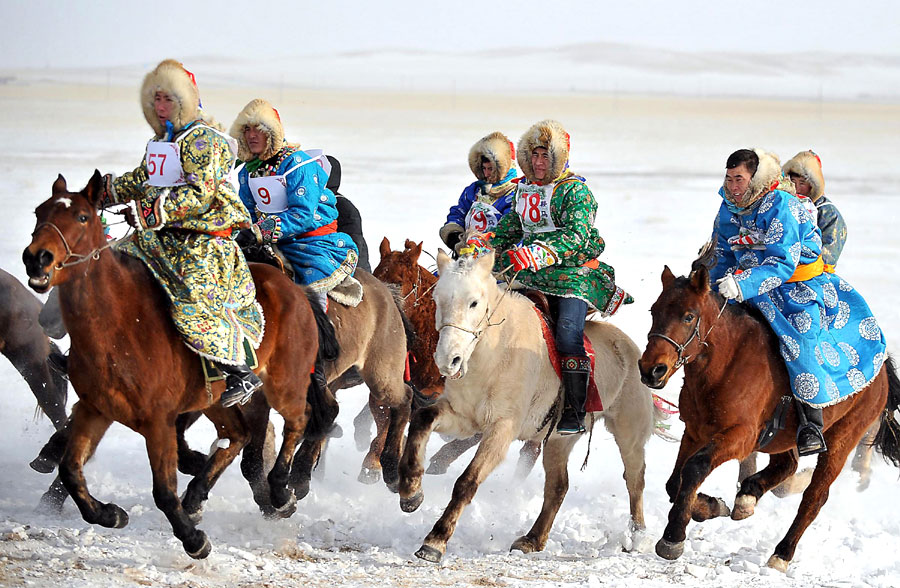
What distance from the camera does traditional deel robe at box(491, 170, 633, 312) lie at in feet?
24.3

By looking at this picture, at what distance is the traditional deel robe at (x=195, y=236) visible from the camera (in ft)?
19.9

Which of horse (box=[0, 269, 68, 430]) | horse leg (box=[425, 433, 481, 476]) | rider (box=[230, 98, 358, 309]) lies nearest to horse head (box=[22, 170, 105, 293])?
rider (box=[230, 98, 358, 309])

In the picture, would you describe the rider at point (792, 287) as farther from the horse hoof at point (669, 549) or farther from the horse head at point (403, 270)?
the horse head at point (403, 270)

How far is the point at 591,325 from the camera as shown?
786cm

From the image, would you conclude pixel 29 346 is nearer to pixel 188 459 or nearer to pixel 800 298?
pixel 188 459

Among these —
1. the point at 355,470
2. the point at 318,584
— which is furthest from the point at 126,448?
the point at 318,584

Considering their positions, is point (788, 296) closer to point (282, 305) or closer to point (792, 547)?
point (792, 547)

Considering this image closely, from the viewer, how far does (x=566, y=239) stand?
738cm

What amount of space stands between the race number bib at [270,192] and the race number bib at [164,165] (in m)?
1.27

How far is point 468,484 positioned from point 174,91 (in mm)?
2785

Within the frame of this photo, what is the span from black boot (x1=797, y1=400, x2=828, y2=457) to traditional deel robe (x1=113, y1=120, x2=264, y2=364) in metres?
3.36

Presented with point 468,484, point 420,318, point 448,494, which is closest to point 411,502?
point 468,484

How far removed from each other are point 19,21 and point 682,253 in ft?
117

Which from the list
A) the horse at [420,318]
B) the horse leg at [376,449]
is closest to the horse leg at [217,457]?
the horse leg at [376,449]
